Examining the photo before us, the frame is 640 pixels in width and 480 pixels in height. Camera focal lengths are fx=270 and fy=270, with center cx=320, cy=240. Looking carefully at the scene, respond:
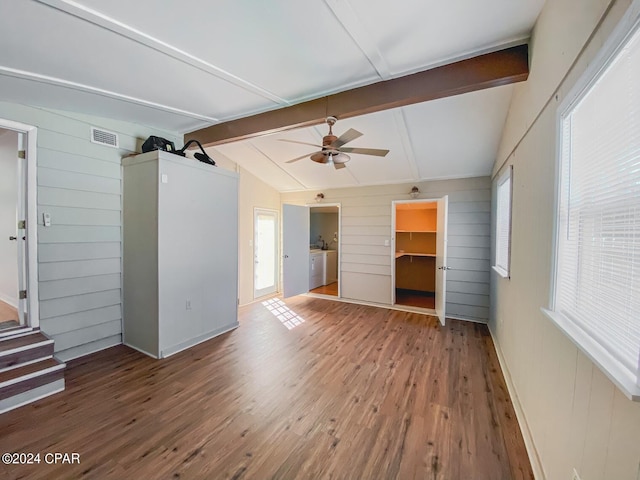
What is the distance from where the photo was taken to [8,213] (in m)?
3.60

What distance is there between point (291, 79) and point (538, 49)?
194cm

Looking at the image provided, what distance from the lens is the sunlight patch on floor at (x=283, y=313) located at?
4418 millimetres

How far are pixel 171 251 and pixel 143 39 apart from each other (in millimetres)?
2097

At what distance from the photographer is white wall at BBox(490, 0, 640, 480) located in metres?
1.01

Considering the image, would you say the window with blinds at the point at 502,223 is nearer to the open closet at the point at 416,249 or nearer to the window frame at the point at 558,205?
the window frame at the point at 558,205

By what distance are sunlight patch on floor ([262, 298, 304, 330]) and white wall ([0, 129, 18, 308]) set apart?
11.6ft

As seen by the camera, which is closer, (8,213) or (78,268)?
(78,268)

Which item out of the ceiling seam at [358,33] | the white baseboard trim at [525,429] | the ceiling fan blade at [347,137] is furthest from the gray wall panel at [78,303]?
the white baseboard trim at [525,429]

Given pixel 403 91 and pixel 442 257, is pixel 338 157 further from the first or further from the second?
pixel 442 257

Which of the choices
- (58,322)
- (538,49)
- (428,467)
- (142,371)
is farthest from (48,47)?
(428,467)

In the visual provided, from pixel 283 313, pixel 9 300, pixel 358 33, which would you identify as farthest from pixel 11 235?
pixel 358 33

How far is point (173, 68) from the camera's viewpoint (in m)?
2.37

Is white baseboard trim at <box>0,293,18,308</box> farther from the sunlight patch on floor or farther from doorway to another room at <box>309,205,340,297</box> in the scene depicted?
doorway to another room at <box>309,205,340,297</box>

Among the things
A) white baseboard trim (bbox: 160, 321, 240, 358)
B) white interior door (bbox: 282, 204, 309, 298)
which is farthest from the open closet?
white baseboard trim (bbox: 160, 321, 240, 358)
